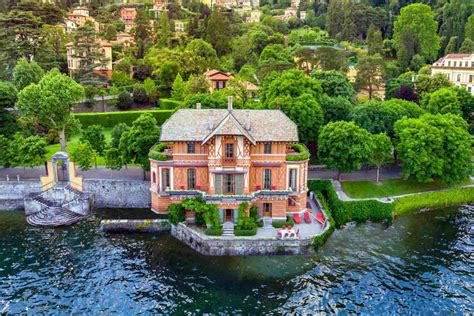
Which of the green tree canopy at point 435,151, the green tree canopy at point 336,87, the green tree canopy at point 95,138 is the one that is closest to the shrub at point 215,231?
the green tree canopy at point 95,138

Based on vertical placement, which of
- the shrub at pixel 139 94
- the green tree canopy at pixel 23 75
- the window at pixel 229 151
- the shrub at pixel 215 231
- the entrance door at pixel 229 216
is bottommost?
the shrub at pixel 215 231

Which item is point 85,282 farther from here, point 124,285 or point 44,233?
point 44,233

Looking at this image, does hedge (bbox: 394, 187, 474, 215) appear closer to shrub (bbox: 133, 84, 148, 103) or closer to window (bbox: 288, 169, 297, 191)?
window (bbox: 288, 169, 297, 191)

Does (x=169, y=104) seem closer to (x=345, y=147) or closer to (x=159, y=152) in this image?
(x=159, y=152)

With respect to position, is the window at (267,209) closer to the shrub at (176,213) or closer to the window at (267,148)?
the window at (267,148)

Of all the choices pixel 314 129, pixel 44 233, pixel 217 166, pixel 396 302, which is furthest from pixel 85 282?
pixel 314 129

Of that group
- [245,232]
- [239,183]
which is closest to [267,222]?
[245,232]
